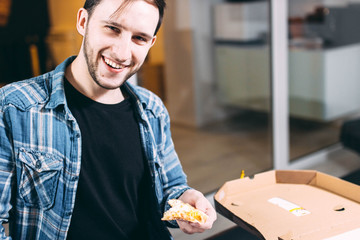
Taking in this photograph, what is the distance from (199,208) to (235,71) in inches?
92.4

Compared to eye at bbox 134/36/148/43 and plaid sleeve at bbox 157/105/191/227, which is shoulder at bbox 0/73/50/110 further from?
plaid sleeve at bbox 157/105/191/227

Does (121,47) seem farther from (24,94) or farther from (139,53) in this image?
(24,94)

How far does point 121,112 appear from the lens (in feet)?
4.58

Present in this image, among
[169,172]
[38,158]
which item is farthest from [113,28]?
[169,172]

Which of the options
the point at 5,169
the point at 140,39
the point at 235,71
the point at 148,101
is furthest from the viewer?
the point at 235,71

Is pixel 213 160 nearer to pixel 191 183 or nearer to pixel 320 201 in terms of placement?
pixel 191 183

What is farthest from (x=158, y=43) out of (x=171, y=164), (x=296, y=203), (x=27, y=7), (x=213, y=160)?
(x=296, y=203)

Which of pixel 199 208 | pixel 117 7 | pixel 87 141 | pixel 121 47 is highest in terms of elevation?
pixel 117 7

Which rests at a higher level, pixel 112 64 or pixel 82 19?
pixel 82 19

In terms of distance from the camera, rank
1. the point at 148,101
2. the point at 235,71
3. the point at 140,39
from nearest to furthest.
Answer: the point at 140,39 → the point at 148,101 → the point at 235,71

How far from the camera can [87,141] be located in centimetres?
132

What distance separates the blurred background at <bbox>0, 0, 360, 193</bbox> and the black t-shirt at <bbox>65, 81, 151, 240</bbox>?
3.48ft

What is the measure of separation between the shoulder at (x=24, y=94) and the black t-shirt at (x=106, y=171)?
0.26 ft

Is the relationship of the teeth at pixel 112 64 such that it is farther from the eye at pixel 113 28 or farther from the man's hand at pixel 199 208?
the man's hand at pixel 199 208
